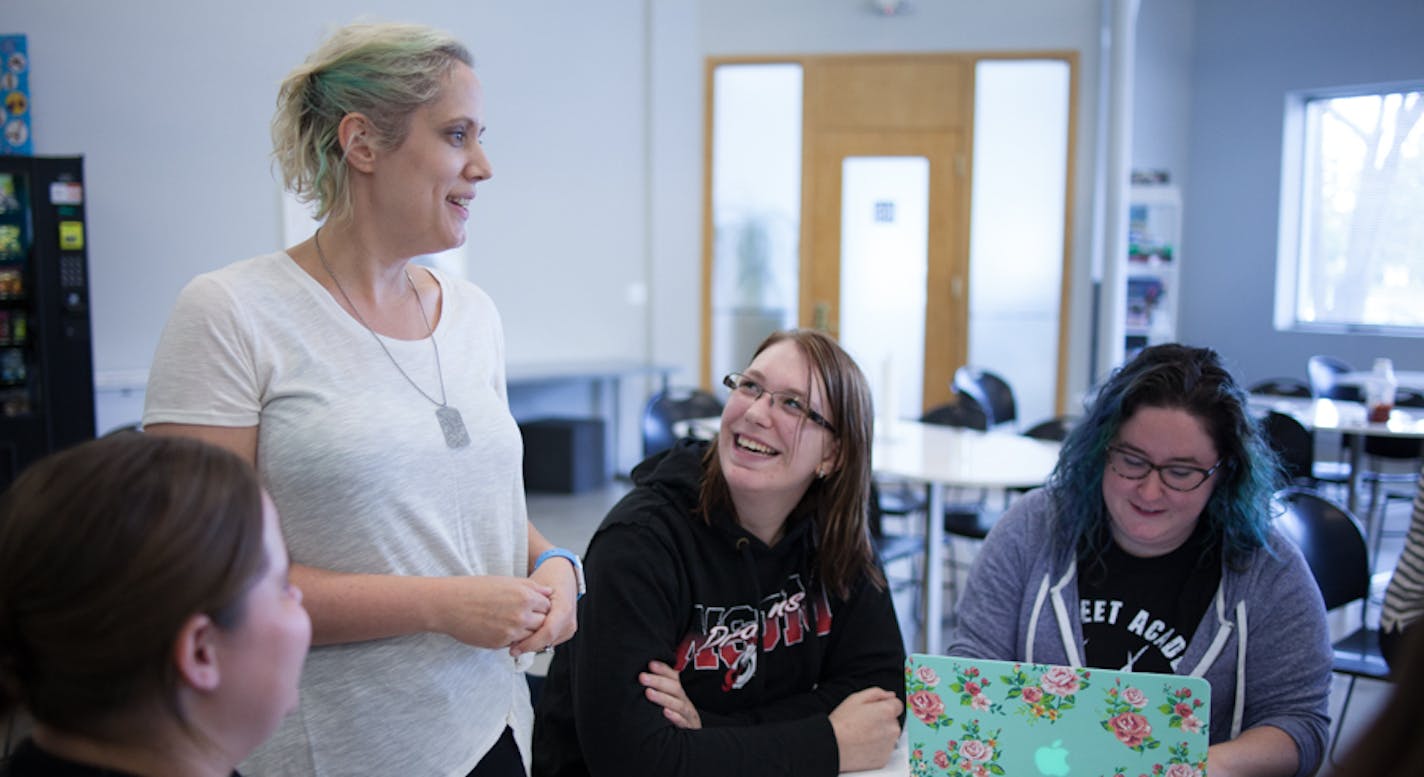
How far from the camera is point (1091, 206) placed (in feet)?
23.7

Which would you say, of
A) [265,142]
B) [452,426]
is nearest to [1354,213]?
[265,142]

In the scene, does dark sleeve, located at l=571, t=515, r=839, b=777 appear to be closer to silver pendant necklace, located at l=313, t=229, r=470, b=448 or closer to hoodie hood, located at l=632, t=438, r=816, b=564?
hoodie hood, located at l=632, t=438, r=816, b=564

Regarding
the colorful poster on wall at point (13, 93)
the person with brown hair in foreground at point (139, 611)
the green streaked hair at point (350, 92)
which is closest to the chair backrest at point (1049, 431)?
the green streaked hair at point (350, 92)

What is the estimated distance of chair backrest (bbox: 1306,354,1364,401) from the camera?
19.9ft

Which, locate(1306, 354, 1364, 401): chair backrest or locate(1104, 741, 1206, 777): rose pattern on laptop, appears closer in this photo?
locate(1104, 741, 1206, 777): rose pattern on laptop

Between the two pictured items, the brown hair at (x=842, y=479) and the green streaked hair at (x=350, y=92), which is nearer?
the green streaked hair at (x=350, y=92)

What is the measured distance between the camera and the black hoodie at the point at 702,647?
146 cm

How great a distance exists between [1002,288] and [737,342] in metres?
1.91

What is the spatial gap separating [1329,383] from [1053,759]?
5.91 m

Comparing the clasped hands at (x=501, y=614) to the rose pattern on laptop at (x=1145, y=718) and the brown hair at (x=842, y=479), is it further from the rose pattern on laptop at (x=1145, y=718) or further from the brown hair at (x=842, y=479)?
the rose pattern on laptop at (x=1145, y=718)

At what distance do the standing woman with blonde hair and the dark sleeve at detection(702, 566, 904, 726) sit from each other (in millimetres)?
445

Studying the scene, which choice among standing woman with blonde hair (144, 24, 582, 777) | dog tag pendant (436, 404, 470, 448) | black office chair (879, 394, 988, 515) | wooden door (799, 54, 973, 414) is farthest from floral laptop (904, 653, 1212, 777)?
wooden door (799, 54, 973, 414)

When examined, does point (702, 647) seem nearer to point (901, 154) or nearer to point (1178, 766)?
point (1178, 766)

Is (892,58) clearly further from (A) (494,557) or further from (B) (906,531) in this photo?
(A) (494,557)
